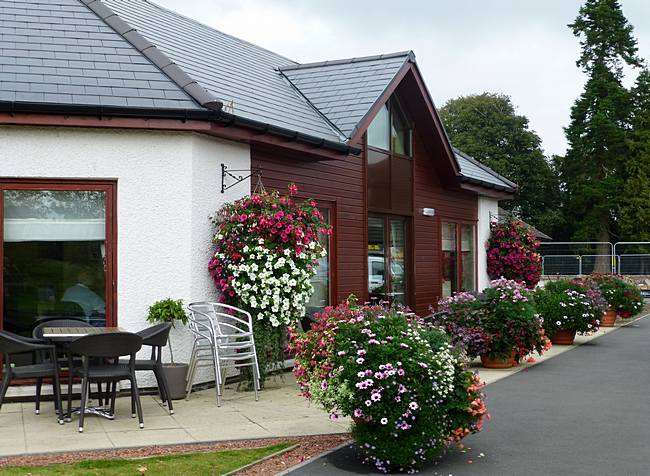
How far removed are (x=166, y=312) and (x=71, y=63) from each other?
3327mm

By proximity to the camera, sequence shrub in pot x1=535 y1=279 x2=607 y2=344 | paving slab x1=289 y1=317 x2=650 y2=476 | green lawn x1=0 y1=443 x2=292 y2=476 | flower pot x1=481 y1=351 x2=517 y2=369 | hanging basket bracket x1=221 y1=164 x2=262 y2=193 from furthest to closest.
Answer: shrub in pot x1=535 y1=279 x2=607 y2=344
flower pot x1=481 y1=351 x2=517 y2=369
hanging basket bracket x1=221 y1=164 x2=262 y2=193
paving slab x1=289 y1=317 x2=650 y2=476
green lawn x1=0 y1=443 x2=292 y2=476

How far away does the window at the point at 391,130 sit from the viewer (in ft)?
48.5

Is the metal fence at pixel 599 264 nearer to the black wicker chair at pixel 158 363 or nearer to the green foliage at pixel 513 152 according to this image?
the green foliage at pixel 513 152

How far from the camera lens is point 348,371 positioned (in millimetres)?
6062

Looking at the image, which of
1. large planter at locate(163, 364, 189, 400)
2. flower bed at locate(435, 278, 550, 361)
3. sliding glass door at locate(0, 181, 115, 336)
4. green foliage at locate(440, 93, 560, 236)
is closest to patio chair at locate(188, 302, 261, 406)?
large planter at locate(163, 364, 189, 400)

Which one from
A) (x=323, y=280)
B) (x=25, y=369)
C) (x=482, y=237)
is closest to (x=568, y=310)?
(x=482, y=237)

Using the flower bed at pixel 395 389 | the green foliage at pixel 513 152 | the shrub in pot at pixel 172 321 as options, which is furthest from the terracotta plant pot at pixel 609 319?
the green foliage at pixel 513 152

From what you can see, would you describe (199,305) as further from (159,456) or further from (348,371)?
(348,371)

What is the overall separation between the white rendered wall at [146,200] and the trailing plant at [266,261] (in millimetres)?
360

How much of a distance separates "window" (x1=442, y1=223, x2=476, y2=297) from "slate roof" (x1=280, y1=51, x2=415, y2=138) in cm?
442

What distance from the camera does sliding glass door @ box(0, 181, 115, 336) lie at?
29.9ft

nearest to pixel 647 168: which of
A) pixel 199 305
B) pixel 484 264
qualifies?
pixel 484 264

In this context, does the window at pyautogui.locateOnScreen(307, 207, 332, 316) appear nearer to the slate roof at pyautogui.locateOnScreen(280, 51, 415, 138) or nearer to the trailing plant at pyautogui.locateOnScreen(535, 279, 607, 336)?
the slate roof at pyautogui.locateOnScreen(280, 51, 415, 138)

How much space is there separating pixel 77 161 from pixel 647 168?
137ft
